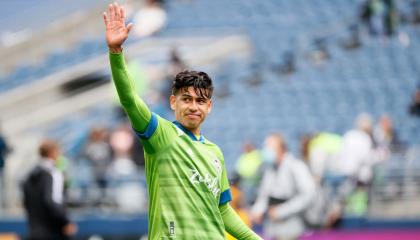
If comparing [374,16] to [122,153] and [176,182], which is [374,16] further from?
[176,182]

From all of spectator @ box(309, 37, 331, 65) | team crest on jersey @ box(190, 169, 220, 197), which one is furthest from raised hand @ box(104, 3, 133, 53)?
spectator @ box(309, 37, 331, 65)

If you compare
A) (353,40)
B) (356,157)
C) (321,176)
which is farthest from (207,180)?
(353,40)

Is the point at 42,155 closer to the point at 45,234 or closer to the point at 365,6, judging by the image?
the point at 45,234

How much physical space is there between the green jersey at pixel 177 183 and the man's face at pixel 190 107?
0.20ft

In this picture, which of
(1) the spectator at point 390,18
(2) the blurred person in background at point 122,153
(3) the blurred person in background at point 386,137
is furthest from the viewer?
(1) the spectator at point 390,18

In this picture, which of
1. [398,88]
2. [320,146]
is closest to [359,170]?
[320,146]

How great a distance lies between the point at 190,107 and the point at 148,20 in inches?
658

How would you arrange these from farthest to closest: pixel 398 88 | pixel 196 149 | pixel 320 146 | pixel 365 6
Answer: pixel 365 6
pixel 398 88
pixel 320 146
pixel 196 149

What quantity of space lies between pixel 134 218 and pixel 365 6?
9.57 meters

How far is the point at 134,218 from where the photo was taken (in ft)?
44.1

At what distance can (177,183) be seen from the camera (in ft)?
17.2

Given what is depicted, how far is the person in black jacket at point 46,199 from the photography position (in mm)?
10484

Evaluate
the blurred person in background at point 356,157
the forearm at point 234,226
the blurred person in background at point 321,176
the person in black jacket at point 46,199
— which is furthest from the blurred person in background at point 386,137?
the forearm at point 234,226

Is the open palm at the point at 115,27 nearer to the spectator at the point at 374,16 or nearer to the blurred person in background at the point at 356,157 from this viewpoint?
the blurred person in background at the point at 356,157
